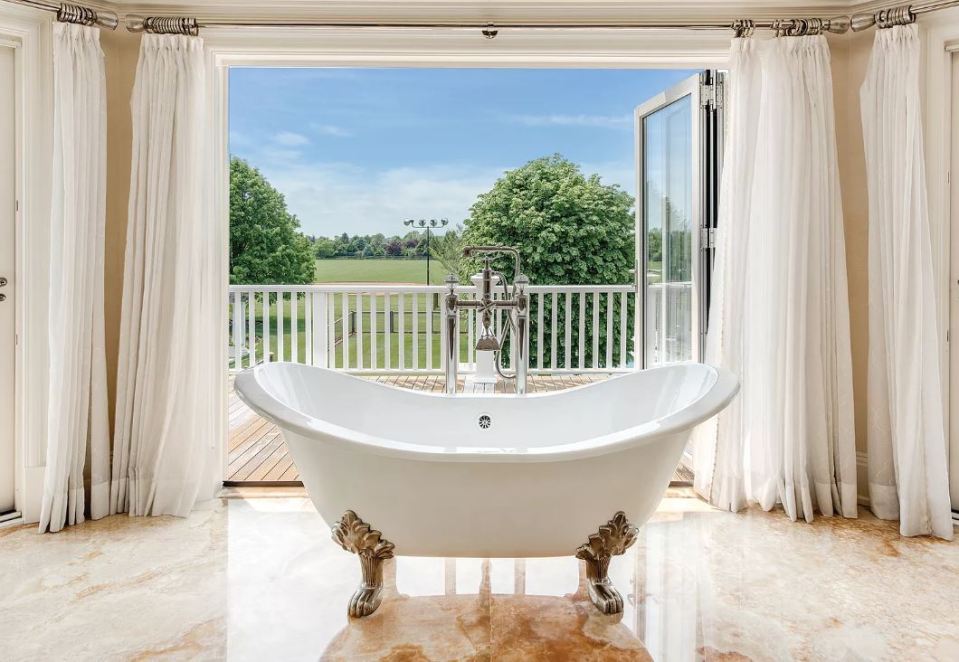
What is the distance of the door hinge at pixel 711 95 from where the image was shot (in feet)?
9.90

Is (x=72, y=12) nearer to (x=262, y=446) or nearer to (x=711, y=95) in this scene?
(x=262, y=446)

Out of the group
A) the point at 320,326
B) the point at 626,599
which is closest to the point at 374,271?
the point at 320,326

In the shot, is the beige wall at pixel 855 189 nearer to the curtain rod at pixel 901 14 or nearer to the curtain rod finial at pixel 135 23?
the curtain rod at pixel 901 14

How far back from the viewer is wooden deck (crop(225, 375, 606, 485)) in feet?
10.6

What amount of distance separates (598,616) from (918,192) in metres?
2.10

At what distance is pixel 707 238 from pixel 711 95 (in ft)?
2.26

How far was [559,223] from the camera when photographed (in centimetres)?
674

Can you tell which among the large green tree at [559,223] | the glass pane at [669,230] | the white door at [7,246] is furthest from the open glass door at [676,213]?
the white door at [7,246]

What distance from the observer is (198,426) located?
9.18 feet

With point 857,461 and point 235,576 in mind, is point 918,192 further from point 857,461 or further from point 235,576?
point 235,576

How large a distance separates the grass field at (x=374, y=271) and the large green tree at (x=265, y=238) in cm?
27

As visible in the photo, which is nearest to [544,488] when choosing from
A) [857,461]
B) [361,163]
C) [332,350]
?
[857,461]

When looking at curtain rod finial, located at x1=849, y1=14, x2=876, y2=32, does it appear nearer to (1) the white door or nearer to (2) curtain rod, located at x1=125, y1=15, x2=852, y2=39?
(2) curtain rod, located at x1=125, y1=15, x2=852, y2=39

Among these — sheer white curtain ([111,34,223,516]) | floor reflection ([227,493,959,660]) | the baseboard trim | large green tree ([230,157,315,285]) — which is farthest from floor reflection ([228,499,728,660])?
large green tree ([230,157,315,285])
